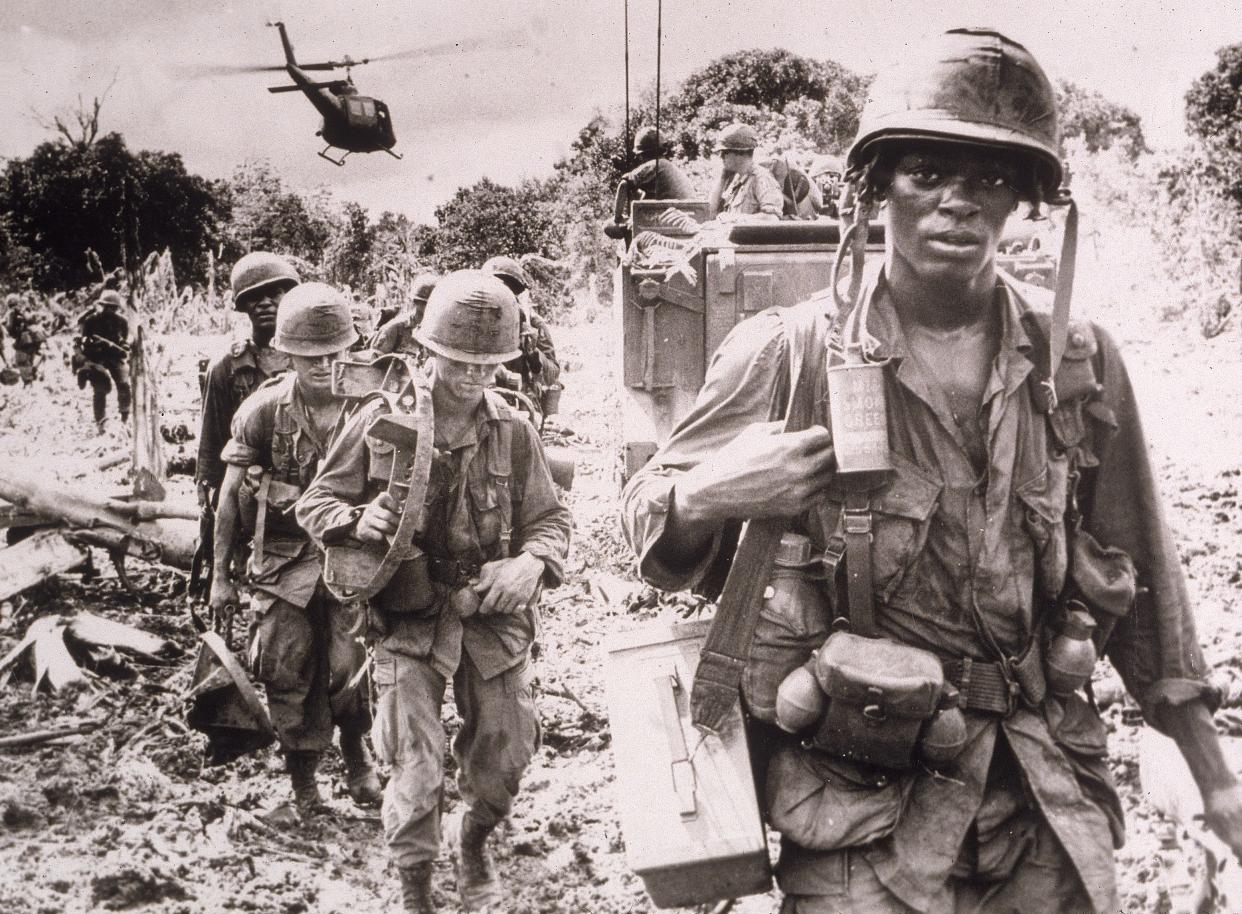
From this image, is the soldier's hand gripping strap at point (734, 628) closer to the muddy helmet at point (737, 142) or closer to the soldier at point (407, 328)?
the soldier at point (407, 328)

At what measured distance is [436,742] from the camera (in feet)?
12.8

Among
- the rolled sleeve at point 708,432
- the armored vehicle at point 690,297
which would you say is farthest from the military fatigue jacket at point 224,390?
the rolled sleeve at point 708,432

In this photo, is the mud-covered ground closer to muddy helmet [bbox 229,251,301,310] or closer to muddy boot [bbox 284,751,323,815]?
muddy boot [bbox 284,751,323,815]

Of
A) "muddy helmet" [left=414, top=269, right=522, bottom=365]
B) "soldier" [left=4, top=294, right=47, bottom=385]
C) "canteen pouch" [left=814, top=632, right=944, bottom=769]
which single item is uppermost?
"muddy helmet" [left=414, top=269, right=522, bottom=365]

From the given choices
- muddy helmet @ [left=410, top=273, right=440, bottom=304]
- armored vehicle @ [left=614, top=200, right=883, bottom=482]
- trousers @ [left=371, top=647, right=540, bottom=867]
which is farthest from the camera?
muddy helmet @ [left=410, top=273, right=440, bottom=304]

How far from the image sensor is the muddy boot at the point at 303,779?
4.98 meters

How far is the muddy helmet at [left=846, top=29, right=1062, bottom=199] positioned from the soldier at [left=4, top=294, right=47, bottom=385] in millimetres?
10769

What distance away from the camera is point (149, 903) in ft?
13.5

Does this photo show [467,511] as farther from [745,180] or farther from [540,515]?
[745,180]

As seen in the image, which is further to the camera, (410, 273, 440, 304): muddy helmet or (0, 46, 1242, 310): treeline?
(410, 273, 440, 304): muddy helmet

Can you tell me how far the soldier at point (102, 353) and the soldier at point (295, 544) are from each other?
5.74 m

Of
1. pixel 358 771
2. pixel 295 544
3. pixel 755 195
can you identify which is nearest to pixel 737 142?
pixel 755 195

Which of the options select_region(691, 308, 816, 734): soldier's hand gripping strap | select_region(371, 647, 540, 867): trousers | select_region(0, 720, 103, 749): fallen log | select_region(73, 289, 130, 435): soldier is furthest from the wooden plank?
select_region(691, 308, 816, 734): soldier's hand gripping strap

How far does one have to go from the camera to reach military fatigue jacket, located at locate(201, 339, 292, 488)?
5.78 metres
